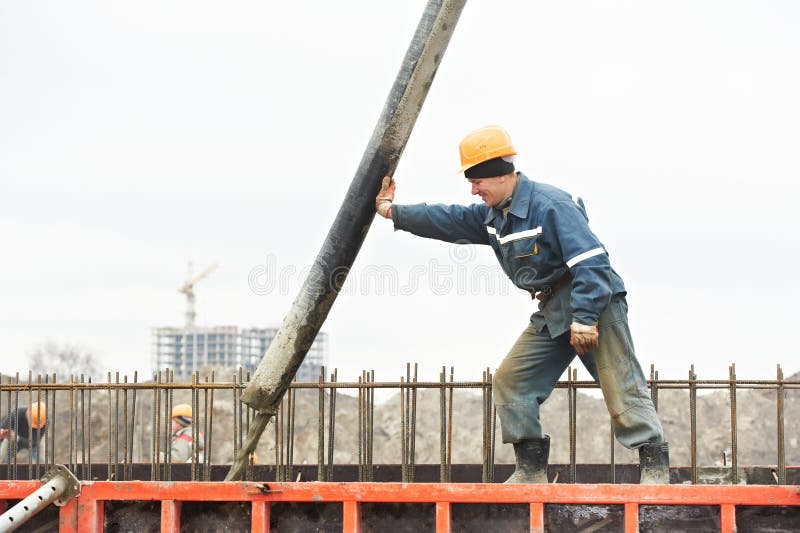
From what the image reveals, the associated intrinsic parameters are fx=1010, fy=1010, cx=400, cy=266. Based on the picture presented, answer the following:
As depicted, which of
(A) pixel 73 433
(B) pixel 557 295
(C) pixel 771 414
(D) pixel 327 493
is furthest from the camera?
(C) pixel 771 414

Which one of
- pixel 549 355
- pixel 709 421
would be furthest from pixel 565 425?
pixel 549 355

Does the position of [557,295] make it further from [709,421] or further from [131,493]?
[709,421]

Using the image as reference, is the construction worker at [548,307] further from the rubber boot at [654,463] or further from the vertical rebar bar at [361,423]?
the vertical rebar bar at [361,423]

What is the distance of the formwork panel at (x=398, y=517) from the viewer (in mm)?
3764

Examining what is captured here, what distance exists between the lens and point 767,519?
3.59 m

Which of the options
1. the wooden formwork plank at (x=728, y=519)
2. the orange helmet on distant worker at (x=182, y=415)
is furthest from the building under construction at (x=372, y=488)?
the orange helmet on distant worker at (x=182, y=415)

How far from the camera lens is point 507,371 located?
15.4 ft

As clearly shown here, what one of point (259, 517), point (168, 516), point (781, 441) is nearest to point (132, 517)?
point (168, 516)

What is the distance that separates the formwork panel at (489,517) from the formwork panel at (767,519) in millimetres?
752

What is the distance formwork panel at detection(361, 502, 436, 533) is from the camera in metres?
3.76

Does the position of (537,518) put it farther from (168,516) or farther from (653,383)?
(653,383)

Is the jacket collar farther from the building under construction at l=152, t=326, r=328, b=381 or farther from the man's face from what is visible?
the building under construction at l=152, t=326, r=328, b=381

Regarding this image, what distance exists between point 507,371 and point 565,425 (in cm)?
1689

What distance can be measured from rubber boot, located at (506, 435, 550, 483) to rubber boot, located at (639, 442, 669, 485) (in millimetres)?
473
